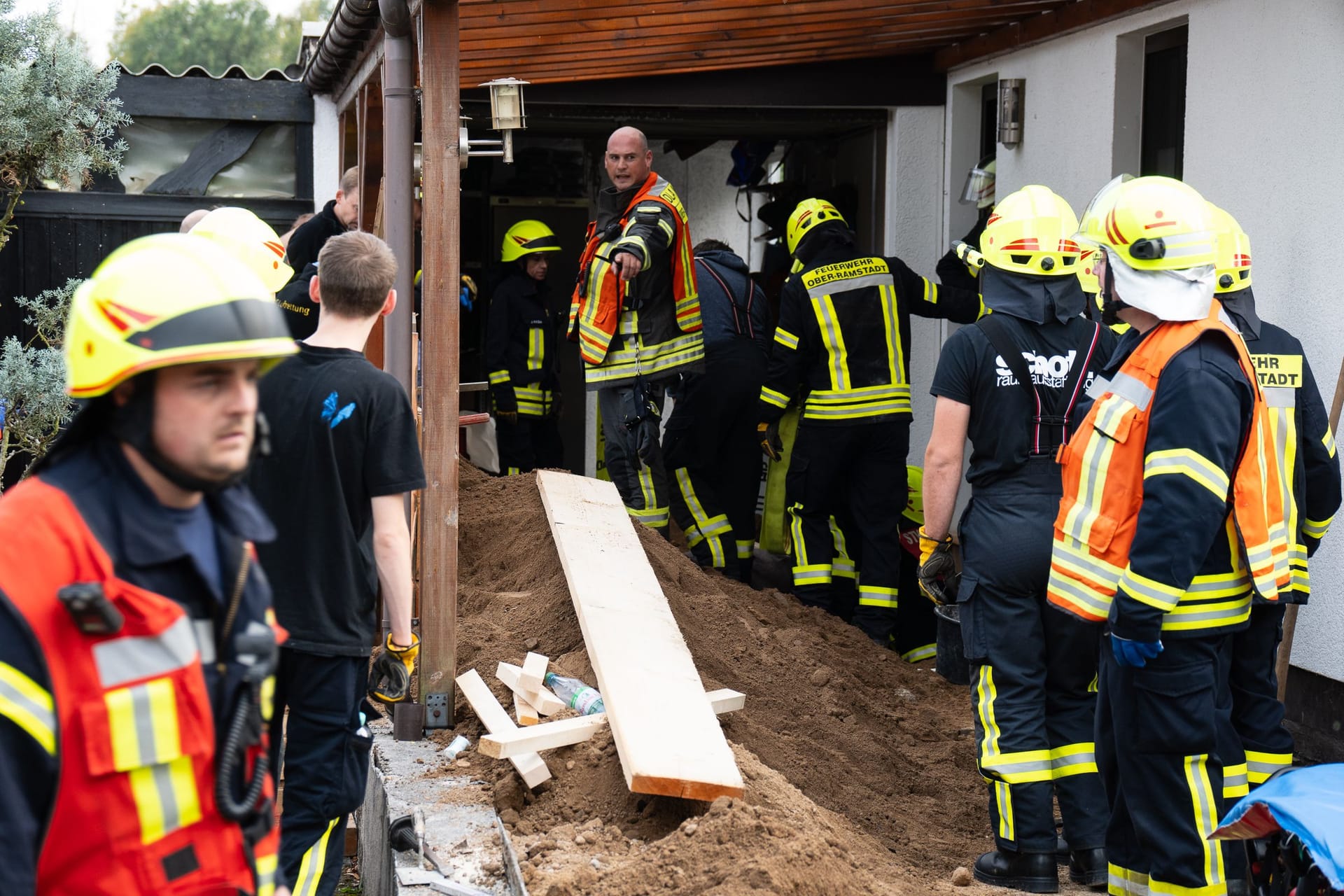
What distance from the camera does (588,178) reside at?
11.1m

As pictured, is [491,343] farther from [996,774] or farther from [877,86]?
[996,774]

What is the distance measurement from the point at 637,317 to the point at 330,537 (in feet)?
12.7

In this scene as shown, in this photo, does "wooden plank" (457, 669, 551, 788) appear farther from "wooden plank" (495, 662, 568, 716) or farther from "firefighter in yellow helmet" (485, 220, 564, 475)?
"firefighter in yellow helmet" (485, 220, 564, 475)

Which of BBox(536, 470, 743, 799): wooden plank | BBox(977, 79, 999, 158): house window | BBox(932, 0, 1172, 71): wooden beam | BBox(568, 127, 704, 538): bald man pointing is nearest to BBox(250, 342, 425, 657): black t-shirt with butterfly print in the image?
BBox(536, 470, 743, 799): wooden plank

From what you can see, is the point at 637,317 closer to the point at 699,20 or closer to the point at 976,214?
the point at 699,20

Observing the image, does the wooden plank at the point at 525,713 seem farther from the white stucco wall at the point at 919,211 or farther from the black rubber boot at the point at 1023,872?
the white stucco wall at the point at 919,211

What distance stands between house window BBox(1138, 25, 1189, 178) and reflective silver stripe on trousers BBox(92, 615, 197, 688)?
19.5ft

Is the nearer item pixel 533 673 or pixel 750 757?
pixel 750 757

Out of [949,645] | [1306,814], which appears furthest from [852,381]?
[1306,814]

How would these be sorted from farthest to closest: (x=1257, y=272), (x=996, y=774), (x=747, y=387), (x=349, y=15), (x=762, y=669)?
(x=747, y=387)
(x=349, y=15)
(x=762, y=669)
(x=1257, y=272)
(x=996, y=774)

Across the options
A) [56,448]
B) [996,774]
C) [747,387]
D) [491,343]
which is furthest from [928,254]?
[56,448]

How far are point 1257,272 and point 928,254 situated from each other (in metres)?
3.48

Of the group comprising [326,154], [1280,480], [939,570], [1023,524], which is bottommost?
[939,570]

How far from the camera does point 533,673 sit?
4.84m
